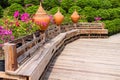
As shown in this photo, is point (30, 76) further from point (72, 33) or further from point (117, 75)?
point (72, 33)

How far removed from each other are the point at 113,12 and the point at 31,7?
5.34 m

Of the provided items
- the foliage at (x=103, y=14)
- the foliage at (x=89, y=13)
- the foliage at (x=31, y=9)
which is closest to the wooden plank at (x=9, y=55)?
the foliage at (x=103, y=14)

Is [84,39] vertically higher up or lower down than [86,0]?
lower down

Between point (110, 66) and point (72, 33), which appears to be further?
point (72, 33)

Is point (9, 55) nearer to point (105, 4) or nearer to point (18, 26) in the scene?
point (18, 26)

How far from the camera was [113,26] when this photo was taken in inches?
514

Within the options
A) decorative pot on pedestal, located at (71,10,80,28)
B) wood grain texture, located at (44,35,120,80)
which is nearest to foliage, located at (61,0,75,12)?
decorative pot on pedestal, located at (71,10,80,28)

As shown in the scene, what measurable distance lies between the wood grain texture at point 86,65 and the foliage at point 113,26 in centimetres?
498

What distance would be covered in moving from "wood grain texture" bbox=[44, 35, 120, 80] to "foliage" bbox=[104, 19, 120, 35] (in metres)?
4.98

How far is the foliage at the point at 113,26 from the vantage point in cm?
1287

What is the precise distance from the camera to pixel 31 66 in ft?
12.1

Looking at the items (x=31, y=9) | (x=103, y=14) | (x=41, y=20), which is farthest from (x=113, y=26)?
(x=41, y=20)

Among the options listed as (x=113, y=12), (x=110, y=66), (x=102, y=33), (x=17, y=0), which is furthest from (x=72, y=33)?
(x=17, y=0)

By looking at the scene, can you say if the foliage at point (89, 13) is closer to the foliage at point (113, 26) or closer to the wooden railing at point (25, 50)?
the foliage at point (113, 26)
